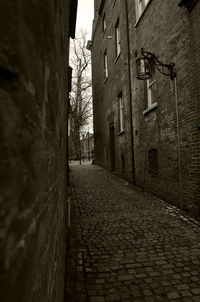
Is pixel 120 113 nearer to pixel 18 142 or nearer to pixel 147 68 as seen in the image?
pixel 147 68

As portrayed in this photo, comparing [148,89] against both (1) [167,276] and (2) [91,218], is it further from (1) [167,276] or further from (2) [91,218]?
(1) [167,276]

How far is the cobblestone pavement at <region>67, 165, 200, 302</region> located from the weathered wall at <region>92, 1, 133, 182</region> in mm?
4568

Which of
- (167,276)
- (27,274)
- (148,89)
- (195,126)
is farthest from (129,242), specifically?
(148,89)

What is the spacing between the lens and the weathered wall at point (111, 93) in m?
10.7

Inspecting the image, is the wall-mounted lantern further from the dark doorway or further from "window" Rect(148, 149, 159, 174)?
the dark doorway

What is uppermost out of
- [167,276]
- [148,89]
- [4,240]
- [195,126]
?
[148,89]

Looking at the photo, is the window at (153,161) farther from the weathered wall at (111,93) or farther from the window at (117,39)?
the window at (117,39)

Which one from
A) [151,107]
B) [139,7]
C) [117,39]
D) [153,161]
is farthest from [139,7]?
[153,161]

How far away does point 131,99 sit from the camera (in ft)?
33.3

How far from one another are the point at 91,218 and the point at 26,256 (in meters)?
5.19

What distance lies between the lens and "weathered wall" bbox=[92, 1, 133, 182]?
10664mm

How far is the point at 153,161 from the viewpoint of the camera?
8094 millimetres

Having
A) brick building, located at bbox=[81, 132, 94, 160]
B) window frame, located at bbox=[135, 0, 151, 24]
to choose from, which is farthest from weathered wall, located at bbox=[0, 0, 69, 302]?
brick building, located at bbox=[81, 132, 94, 160]

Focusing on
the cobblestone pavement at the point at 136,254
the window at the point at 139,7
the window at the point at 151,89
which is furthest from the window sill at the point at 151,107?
the window at the point at 139,7
